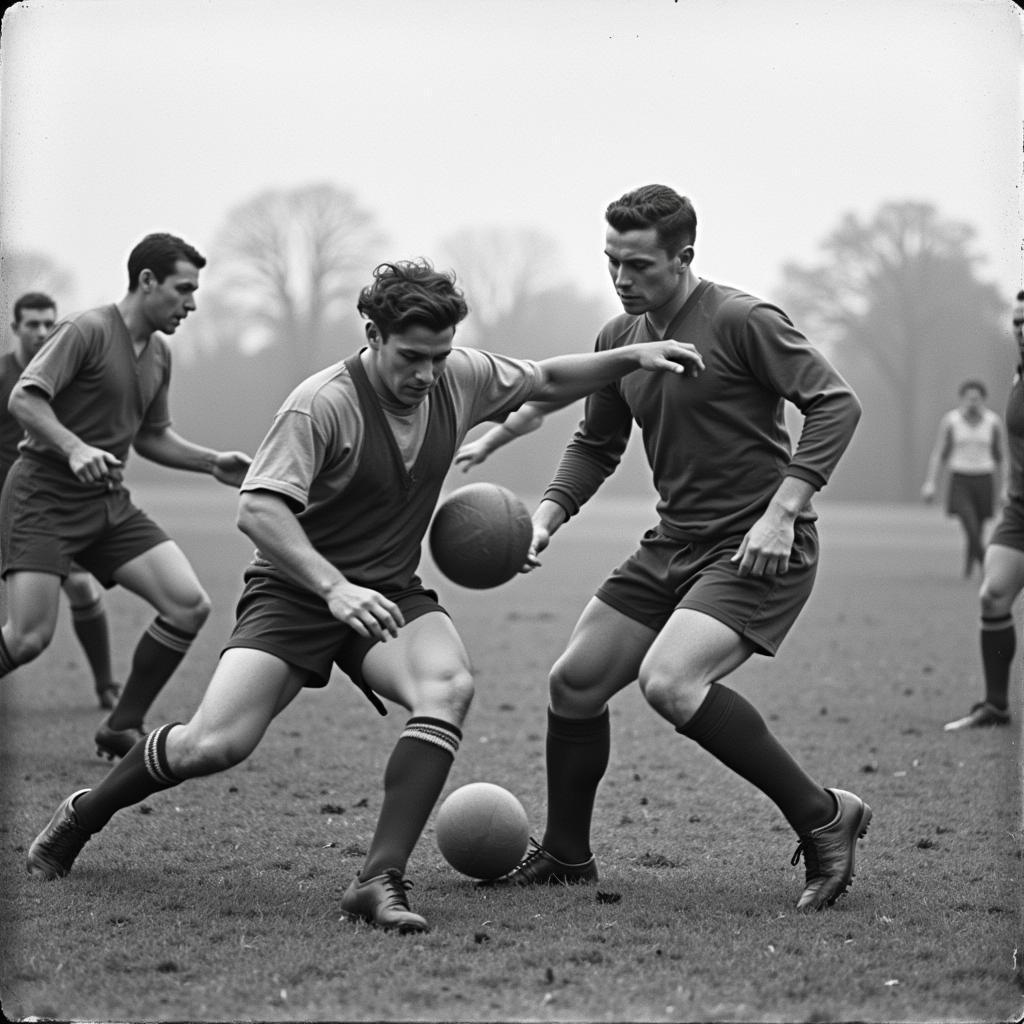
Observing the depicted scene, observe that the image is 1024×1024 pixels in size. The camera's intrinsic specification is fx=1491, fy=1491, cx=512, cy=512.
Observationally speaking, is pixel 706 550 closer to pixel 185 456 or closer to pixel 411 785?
pixel 411 785

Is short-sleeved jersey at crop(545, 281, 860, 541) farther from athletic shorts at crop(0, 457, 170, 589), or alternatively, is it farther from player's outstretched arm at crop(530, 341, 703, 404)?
athletic shorts at crop(0, 457, 170, 589)

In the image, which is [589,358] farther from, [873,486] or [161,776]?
[873,486]

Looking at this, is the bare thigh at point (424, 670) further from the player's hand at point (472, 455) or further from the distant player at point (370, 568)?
the player's hand at point (472, 455)

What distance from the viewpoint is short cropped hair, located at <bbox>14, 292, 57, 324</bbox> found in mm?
9125

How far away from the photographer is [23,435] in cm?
920

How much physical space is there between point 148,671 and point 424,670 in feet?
9.83

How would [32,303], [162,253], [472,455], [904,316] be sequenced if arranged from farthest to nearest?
[904,316] < [32,303] < [162,253] < [472,455]

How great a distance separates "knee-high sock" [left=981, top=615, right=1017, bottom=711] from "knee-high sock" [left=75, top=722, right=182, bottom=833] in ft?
17.7

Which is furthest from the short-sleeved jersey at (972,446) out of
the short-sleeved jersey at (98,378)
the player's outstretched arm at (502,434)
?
the player's outstretched arm at (502,434)

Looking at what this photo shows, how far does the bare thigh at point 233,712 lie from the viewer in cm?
507

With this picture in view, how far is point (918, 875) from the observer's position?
5.57 m

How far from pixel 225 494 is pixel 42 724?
48.2 meters

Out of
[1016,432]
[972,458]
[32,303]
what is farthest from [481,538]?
[972,458]

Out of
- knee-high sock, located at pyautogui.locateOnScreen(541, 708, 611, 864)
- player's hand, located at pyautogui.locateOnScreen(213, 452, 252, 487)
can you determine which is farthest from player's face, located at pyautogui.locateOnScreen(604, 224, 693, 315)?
player's hand, located at pyautogui.locateOnScreen(213, 452, 252, 487)
